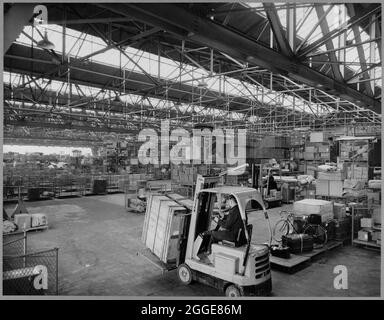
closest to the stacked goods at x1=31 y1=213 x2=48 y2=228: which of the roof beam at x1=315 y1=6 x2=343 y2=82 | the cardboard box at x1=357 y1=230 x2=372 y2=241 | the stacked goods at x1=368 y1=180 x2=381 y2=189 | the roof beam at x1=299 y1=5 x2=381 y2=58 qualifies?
the roof beam at x1=299 y1=5 x2=381 y2=58

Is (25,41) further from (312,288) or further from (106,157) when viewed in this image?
(106,157)

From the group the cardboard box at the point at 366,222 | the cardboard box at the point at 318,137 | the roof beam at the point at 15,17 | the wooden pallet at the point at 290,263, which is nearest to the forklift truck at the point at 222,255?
the wooden pallet at the point at 290,263

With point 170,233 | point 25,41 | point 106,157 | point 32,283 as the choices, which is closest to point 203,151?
point 25,41

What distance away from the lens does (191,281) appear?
20.5 ft

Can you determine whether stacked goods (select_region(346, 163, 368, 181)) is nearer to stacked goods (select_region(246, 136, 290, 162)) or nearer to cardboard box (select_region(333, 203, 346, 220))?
cardboard box (select_region(333, 203, 346, 220))

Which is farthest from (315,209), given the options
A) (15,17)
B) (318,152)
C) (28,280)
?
(318,152)

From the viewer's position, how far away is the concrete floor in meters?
6.15

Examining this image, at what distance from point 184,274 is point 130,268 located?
1.64 m

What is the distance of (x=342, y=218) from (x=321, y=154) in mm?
11053

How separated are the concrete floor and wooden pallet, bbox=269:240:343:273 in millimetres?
139

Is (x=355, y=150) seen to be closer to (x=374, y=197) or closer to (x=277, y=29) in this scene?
(x=374, y=197)

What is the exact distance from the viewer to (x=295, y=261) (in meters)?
7.46
